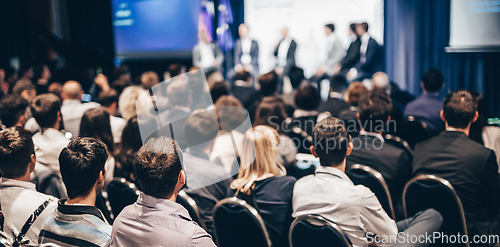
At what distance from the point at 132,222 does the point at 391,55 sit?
641 centimetres

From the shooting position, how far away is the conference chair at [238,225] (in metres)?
Answer: 1.79

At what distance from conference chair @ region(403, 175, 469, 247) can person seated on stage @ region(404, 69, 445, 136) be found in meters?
1.72

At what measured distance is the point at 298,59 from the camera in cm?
833

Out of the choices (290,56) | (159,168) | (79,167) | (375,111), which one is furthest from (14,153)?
(290,56)

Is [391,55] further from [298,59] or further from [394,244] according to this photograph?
[394,244]

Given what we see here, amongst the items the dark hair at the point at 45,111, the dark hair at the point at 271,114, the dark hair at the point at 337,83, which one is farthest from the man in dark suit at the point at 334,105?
the dark hair at the point at 45,111

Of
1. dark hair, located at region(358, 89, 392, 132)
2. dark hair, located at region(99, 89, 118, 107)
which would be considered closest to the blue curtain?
dark hair, located at region(358, 89, 392, 132)

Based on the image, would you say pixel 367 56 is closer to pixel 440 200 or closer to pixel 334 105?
pixel 334 105

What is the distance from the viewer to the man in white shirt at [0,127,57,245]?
1.58 m

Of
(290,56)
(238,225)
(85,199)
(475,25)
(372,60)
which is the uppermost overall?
(475,25)

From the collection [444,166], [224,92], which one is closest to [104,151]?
[444,166]

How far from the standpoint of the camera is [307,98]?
393 centimetres

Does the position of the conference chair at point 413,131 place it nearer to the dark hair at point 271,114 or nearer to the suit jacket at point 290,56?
the dark hair at point 271,114

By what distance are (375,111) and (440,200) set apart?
93cm
